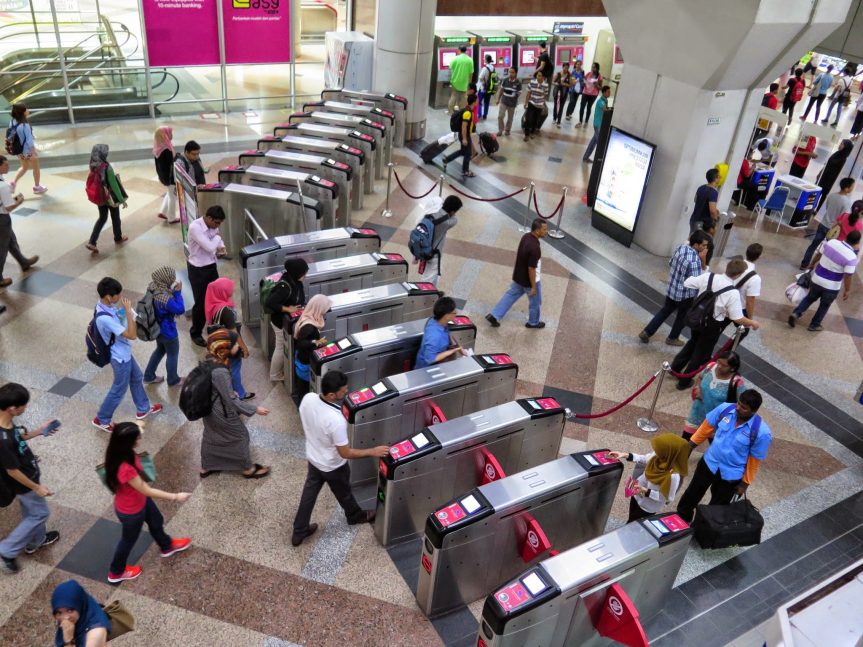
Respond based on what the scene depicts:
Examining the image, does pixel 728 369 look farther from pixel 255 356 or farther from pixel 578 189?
pixel 578 189

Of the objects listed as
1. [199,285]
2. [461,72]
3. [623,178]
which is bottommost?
[199,285]

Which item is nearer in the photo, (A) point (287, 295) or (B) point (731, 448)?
(B) point (731, 448)

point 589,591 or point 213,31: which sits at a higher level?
point 213,31

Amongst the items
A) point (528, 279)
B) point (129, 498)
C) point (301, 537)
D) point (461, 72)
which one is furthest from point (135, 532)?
point (461, 72)

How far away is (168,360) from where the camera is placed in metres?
6.60

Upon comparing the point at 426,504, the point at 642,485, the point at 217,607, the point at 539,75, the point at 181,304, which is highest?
the point at 539,75

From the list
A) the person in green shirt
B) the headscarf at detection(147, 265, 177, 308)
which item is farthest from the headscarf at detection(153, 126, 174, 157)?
the person in green shirt

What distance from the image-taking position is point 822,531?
234 inches

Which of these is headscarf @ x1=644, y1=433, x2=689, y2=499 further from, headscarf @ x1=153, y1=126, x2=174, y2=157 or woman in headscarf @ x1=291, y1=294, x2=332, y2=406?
headscarf @ x1=153, y1=126, x2=174, y2=157

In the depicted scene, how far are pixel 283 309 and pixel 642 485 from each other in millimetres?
3433

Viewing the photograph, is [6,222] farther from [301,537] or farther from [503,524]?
[503,524]

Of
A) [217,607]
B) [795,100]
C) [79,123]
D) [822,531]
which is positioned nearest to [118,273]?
[217,607]

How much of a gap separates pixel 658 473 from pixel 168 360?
448cm

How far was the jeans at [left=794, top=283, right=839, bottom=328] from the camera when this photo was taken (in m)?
8.61
